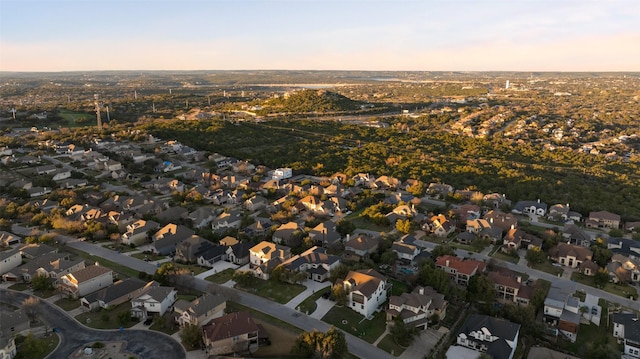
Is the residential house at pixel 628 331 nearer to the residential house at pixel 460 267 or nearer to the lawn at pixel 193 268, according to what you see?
the residential house at pixel 460 267

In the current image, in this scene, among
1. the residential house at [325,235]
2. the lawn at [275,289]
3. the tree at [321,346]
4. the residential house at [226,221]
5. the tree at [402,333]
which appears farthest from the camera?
the residential house at [226,221]

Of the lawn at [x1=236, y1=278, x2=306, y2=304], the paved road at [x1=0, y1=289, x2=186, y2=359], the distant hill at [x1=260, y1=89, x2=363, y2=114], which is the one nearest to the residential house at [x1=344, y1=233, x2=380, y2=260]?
the lawn at [x1=236, y1=278, x2=306, y2=304]

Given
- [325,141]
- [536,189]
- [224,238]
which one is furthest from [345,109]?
[224,238]

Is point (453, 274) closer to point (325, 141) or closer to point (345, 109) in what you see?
point (325, 141)

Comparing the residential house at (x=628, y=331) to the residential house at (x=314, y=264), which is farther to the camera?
the residential house at (x=314, y=264)

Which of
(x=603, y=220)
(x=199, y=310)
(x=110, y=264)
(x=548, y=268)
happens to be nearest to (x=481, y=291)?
(x=548, y=268)

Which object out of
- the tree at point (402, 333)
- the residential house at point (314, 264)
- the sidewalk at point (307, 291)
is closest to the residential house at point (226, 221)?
the residential house at point (314, 264)

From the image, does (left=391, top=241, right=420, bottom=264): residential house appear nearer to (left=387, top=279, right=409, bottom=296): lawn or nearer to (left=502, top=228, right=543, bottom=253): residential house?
(left=387, top=279, right=409, bottom=296): lawn
